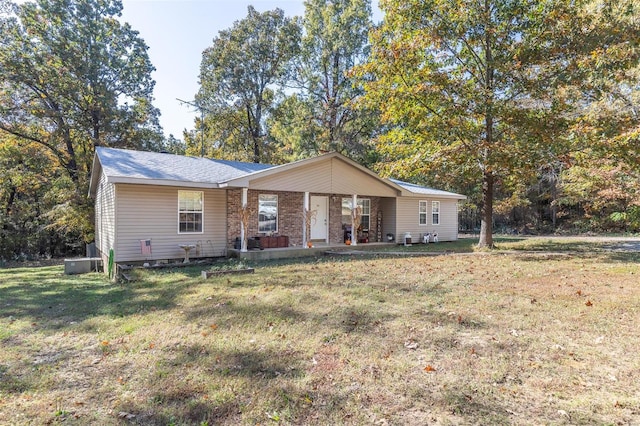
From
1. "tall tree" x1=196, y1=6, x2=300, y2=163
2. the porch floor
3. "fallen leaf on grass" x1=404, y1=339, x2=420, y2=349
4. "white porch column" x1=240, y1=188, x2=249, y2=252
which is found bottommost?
"fallen leaf on grass" x1=404, y1=339, x2=420, y2=349

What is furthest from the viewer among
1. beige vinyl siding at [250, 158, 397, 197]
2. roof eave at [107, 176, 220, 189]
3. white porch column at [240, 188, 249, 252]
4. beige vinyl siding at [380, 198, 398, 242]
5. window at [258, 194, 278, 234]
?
beige vinyl siding at [380, 198, 398, 242]

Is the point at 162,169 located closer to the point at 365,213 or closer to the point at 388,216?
the point at 365,213

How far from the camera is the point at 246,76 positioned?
81.6ft

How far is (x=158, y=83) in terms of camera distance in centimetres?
2255

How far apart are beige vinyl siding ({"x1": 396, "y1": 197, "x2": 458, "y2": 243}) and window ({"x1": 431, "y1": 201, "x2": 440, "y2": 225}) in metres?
0.17

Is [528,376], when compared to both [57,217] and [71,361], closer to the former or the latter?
[71,361]

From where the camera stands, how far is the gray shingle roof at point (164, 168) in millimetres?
10109

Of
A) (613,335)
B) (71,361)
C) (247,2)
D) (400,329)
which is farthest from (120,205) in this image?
(247,2)

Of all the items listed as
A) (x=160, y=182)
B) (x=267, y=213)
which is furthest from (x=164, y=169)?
Result: (x=267, y=213)

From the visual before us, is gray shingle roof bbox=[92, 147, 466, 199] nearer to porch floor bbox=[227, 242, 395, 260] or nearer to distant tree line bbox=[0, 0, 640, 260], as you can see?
porch floor bbox=[227, 242, 395, 260]

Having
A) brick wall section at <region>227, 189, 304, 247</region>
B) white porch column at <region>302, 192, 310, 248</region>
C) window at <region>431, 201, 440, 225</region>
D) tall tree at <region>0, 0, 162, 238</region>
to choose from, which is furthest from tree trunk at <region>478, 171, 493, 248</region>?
tall tree at <region>0, 0, 162, 238</region>

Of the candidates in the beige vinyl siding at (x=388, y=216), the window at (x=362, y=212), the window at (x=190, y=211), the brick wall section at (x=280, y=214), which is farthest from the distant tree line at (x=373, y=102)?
the window at (x=190, y=211)

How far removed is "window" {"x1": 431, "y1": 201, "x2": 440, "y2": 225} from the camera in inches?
693

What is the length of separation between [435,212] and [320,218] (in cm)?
661
